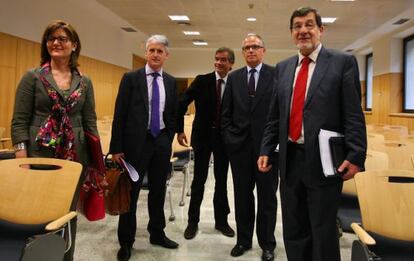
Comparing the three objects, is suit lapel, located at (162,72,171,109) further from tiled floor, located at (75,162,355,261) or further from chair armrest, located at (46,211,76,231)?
chair armrest, located at (46,211,76,231)

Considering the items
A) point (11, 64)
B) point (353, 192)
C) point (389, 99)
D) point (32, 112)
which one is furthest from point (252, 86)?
point (389, 99)

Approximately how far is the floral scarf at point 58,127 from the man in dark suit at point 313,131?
1.22 metres

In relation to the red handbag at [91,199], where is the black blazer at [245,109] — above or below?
above

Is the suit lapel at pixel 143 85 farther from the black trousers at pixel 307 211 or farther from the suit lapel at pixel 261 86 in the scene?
the black trousers at pixel 307 211

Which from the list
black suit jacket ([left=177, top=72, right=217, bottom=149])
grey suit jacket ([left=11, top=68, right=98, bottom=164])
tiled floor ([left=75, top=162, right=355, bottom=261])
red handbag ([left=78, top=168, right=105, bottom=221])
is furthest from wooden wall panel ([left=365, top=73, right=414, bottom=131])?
grey suit jacket ([left=11, top=68, right=98, bottom=164])

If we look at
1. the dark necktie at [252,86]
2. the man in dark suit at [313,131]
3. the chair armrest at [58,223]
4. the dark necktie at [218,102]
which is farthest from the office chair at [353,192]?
the chair armrest at [58,223]

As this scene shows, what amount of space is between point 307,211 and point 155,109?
136cm

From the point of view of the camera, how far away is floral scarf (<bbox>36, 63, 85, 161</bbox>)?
76.8 inches

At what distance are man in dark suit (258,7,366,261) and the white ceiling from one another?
19.4 ft

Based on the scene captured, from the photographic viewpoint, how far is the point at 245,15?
8445 mm

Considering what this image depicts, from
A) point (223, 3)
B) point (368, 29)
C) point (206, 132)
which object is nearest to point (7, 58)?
point (223, 3)

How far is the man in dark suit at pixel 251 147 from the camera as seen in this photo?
2629 mm

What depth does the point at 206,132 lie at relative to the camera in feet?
10.0

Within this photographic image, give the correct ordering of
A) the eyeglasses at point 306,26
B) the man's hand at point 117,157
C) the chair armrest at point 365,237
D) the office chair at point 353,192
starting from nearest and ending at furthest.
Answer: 1. the chair armrest at point 365,237
2. the eyeglasses at point 306,26
3. the office chair at point 353,192
4. the man's hand at point 117,157
